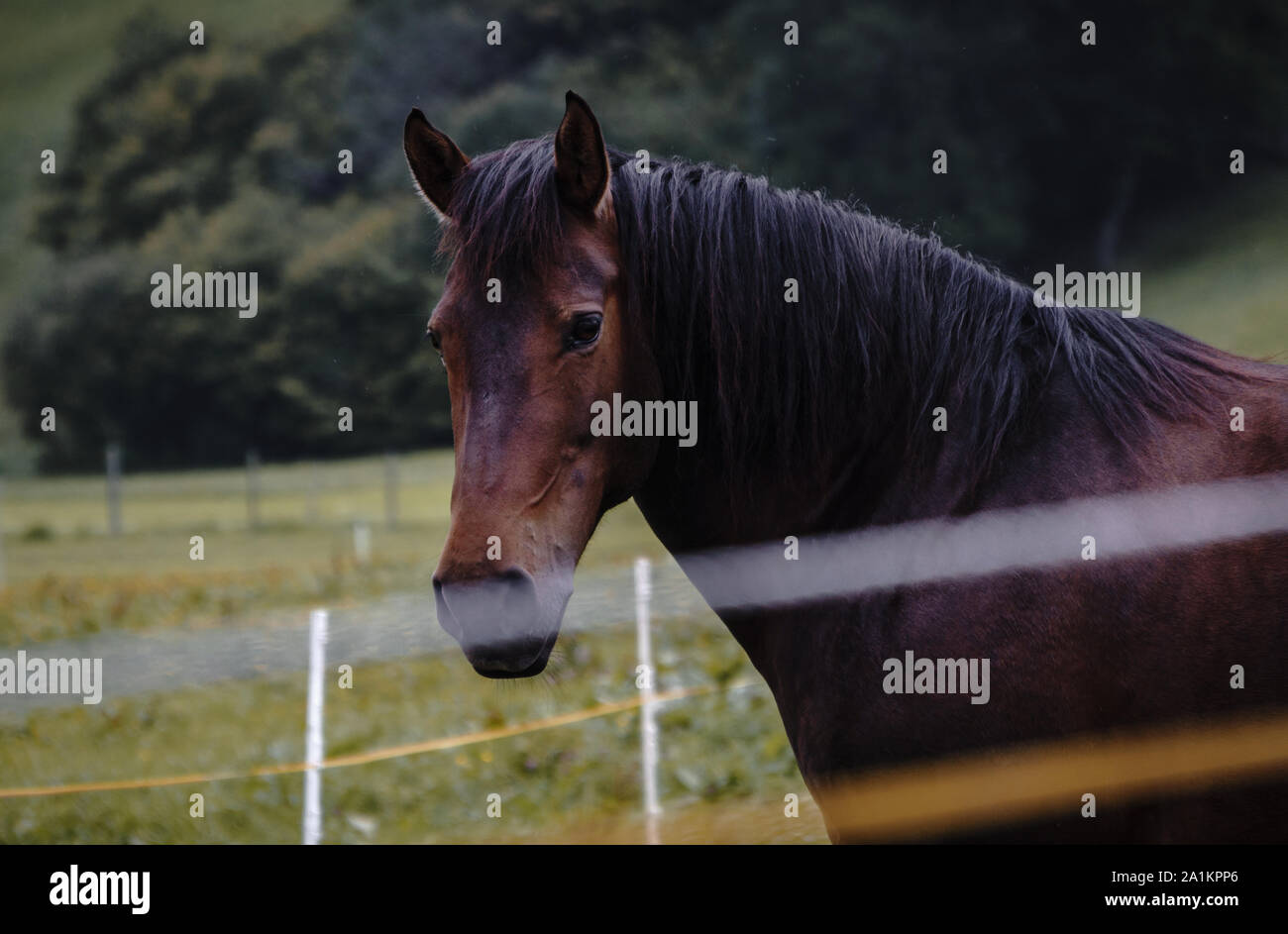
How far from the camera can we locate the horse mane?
2459 mm

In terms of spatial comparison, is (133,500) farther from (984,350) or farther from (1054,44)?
(984,350)

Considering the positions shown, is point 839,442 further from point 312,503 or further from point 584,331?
point 312,503

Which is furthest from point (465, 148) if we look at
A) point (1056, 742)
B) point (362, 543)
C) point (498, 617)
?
point (1056, 742)

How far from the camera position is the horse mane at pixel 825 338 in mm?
2459

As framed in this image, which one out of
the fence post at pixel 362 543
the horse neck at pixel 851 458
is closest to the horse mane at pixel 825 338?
the horse neck at pixel 851 458

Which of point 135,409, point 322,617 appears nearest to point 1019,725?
point 322,617

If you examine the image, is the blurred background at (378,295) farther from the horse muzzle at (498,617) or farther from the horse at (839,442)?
the horse at (839,442)

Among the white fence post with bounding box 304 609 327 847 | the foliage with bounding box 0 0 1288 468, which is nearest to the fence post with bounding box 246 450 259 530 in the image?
the foliage with bounding box 0 0 1288 468

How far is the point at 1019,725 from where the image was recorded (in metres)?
2.24

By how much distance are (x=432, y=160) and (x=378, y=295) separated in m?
22.3

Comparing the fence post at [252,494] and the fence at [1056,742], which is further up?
the fence post at [252,494]

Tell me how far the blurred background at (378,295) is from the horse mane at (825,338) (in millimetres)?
775

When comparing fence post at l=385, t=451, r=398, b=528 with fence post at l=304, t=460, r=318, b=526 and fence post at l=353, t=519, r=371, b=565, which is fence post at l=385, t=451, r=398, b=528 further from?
fence post at l=353, t=519, r=371, b=565

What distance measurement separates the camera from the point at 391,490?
21.7 m
